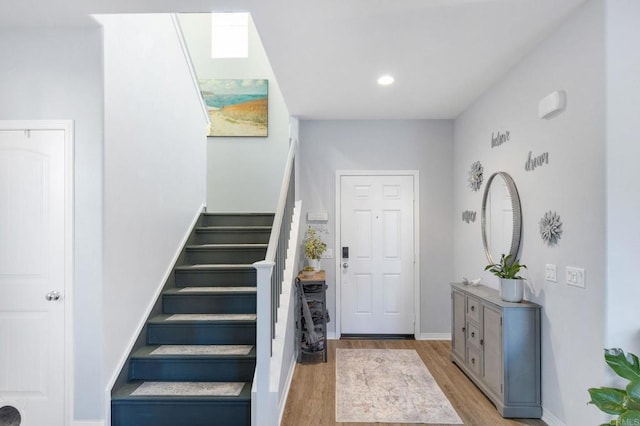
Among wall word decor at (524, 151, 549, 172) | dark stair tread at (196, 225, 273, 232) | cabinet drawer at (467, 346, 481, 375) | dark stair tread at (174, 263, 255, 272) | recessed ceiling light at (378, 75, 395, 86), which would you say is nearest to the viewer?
wall word decor at (524, 151, 549, 172)

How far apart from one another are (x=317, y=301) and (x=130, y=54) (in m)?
2.69

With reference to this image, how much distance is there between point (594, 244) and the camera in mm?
2107

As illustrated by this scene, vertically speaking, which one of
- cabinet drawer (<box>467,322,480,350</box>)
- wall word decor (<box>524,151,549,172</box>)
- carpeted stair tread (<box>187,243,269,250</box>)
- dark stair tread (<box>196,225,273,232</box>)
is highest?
wall word decor (<box>524,151,549,172</box>)

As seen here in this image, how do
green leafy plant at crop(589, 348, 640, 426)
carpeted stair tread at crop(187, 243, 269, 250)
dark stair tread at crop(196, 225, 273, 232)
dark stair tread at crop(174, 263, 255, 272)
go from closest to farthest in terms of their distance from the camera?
green leafy plant at crop(589, 348, 640, 426) → dark stair tread at crop(174, 263, 255, 272) → carpeted stair tread at crop(187, 243, 269, 250) → dark stair tread at crop(196, 225, 273, 232)

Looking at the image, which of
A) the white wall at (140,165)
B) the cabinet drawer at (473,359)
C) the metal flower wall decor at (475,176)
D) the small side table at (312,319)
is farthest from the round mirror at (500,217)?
the white wall at (140,165)

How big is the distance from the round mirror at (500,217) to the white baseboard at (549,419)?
1109 mm

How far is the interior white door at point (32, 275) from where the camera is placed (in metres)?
2.42

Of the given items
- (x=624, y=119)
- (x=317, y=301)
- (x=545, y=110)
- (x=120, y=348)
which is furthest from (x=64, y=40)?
(x=624, y=119)

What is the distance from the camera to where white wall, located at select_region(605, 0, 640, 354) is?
2.01 m

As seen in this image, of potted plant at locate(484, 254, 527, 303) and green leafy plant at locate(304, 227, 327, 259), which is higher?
green leafy plant at locate(304, 227, 327, 259)

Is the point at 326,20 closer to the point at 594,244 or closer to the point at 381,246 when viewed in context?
the point at 594,244

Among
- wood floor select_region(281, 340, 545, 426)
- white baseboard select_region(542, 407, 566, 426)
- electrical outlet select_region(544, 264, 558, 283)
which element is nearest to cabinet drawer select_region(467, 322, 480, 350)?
wood floor select_region(281, 340, 545, 426)

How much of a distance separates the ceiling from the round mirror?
0.95 m

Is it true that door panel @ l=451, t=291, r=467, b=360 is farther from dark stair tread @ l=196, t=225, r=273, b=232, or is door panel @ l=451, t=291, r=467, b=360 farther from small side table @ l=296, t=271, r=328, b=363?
dark stair tread @ l=196, t=225, r=273, b=232
